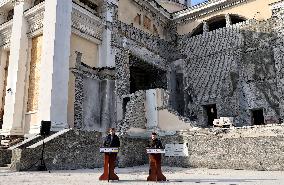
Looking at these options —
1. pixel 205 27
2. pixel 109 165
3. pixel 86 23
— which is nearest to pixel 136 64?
pixel 86 23

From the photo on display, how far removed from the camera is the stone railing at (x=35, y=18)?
606 inches

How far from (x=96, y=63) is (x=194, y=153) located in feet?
26.8

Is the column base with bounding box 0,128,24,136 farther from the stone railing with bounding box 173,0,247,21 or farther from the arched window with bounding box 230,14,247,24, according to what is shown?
the arched window with bounding box 230,14,247,24

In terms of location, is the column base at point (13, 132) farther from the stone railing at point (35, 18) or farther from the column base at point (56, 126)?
the stone railing at point (35, 18)

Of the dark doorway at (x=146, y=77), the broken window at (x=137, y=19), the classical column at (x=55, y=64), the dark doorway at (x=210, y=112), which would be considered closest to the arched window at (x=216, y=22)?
the dark doorway at (x=146, y=77)

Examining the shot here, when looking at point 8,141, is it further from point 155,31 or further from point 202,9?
point 202,9

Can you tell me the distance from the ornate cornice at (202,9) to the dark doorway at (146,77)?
15.6 feet

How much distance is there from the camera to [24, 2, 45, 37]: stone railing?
50.5 feet

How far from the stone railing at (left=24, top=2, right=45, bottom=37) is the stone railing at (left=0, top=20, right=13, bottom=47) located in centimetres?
209

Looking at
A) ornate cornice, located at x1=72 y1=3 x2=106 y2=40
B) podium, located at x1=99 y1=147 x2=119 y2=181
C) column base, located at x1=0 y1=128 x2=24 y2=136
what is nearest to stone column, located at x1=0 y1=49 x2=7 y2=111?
column base, located at x1=0 y1=128 x2=24 y2=136

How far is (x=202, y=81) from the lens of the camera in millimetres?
20500

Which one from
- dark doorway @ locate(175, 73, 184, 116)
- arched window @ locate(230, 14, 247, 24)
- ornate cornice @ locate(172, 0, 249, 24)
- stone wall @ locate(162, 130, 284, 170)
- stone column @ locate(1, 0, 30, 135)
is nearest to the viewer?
stone wall @ locate(162, 130, 284, 170)

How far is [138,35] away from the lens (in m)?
19.0

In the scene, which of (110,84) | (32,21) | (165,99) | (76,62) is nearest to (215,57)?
(165,99)
